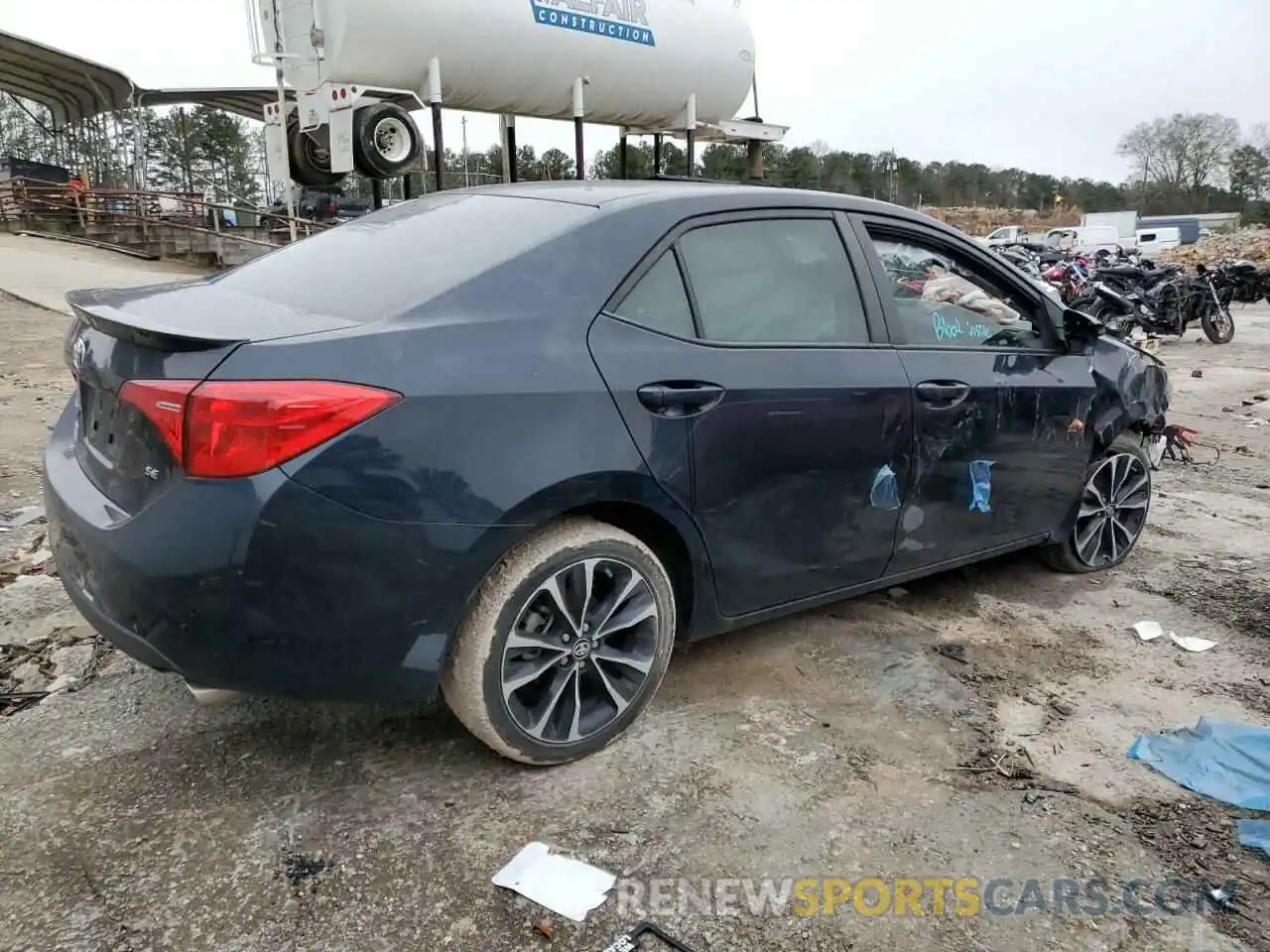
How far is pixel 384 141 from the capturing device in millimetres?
11117

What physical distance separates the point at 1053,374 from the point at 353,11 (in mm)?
9381

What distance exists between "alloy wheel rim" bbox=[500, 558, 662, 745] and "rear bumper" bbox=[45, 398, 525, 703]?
217 mm

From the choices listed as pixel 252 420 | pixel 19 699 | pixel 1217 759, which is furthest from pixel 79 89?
pixel 1217 759

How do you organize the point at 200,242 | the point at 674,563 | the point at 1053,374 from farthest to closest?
1. the point at 200,242
2. the point at 1053,374
3. the point at 674,563

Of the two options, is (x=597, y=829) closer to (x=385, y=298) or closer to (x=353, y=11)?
(x=385, y=298)

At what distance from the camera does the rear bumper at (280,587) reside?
2025 millimetres

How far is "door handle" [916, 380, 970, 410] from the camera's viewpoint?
3.12 m

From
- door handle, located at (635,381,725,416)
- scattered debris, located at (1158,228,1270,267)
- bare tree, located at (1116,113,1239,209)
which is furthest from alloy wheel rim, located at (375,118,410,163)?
bare tree, located at (1116,113,1239,209)

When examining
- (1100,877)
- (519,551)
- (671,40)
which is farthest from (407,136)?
(1100,877)

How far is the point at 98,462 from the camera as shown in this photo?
2.38m

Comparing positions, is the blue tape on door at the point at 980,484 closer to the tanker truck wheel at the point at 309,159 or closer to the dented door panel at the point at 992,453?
the dented door panel at the point at 992,453

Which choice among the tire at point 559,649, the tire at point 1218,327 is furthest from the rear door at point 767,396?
the tire at point 1218,327

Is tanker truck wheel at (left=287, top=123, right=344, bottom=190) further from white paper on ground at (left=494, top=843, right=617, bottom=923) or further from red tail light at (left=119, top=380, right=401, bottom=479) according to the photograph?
white paper on ground at (left=494, top=843, right=617, bottom=923)

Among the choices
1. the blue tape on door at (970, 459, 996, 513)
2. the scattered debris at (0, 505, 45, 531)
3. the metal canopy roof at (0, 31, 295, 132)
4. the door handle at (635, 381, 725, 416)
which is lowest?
the scattered debris at (0, 505, 45, 531)
